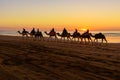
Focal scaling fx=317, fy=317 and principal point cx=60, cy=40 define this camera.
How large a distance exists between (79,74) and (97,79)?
1.10 m

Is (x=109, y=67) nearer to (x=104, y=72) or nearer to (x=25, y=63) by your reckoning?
(x=104, y=72)

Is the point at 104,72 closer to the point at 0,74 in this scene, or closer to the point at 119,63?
the point at 119,63

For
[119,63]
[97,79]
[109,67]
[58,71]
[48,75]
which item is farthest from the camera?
[119,63]

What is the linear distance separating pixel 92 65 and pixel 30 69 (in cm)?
283

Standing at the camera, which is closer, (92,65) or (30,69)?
(30,69)

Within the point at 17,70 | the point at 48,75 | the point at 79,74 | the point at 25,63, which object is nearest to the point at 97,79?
the point at 79,74

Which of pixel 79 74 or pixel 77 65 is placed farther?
pixel 77 65

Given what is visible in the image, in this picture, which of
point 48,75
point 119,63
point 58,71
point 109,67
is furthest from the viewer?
point 119,63

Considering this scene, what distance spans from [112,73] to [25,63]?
15.0ft

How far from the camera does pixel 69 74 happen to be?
11867 mm

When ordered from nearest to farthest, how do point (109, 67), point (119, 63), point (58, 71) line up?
point (58, 71)
point (109, 67)
point (119, 63)

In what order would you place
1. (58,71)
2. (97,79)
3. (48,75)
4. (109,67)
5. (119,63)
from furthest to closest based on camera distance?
(119,63) < (109,67) < (58,71) < (48,75) < (97,79)

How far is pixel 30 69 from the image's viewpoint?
43.1ft

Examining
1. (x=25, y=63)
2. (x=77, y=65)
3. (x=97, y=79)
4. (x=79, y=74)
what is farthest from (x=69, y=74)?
(x=25, y=63)
